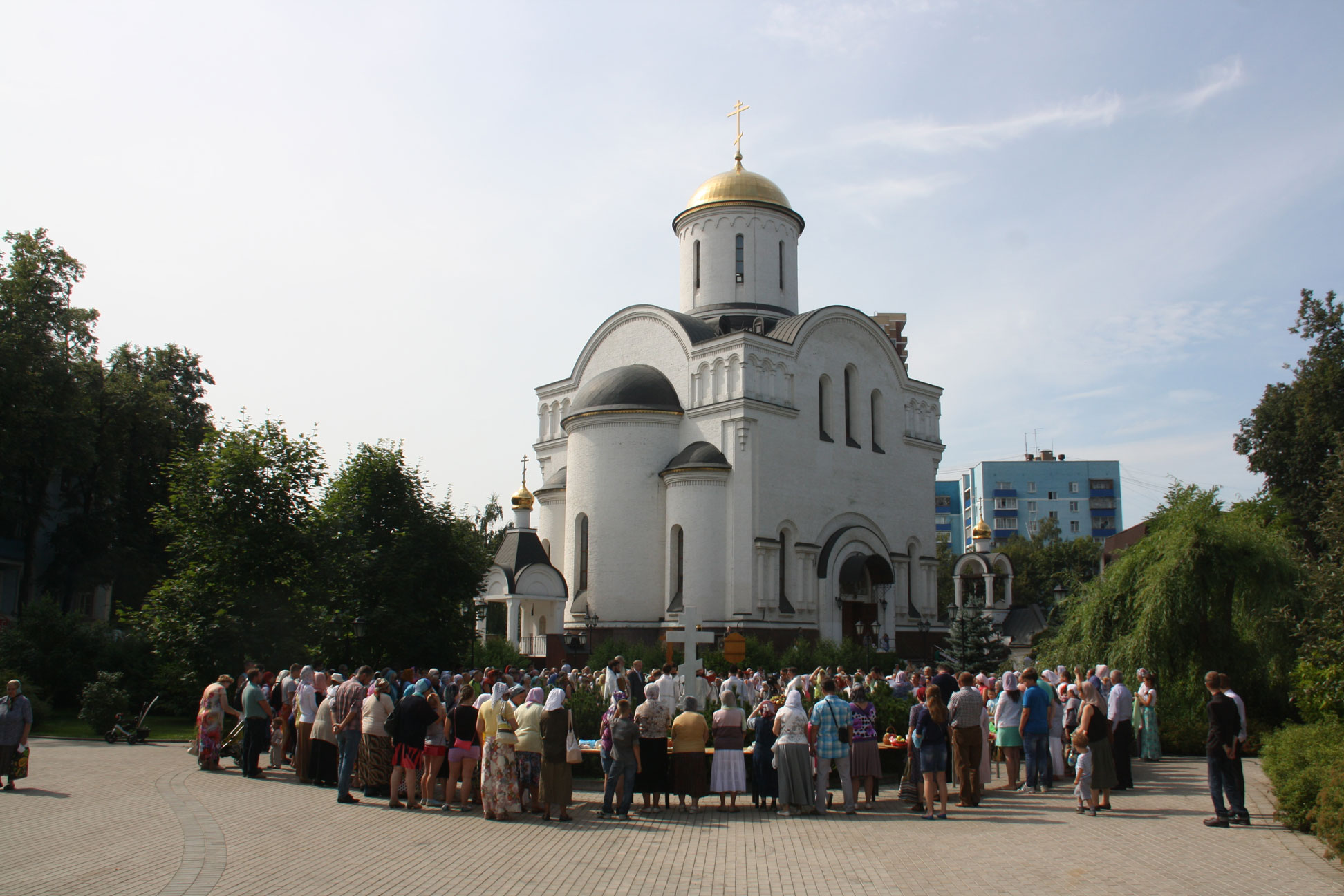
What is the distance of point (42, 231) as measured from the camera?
93.1ft

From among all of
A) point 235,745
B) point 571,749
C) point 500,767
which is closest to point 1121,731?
point 571,749

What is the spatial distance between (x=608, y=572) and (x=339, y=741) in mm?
19211

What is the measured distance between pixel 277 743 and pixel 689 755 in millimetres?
7629

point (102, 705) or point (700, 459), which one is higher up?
point (700, 459)

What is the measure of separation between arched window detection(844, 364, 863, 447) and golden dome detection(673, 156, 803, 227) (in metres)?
6.72

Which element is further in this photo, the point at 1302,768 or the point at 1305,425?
the point at 1305,425

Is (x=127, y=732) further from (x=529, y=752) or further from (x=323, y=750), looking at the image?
(x=529, y=752)

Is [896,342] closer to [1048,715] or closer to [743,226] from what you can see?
[743,226]

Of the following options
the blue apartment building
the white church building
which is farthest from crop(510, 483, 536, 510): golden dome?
the blue apartment building

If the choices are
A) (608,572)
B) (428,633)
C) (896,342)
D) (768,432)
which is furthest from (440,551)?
(896,342)

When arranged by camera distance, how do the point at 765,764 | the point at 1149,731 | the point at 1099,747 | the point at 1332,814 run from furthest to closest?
the point at 1149,731 < the point at 765,764 < the point at 1099,747 < the point at 1332,814

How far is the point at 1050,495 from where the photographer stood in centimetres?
8712

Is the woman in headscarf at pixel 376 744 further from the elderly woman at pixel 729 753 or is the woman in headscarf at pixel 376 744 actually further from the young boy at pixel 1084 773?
the young boy at pixel 1084 773

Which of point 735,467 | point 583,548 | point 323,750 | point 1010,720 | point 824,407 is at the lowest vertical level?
point 323,750
